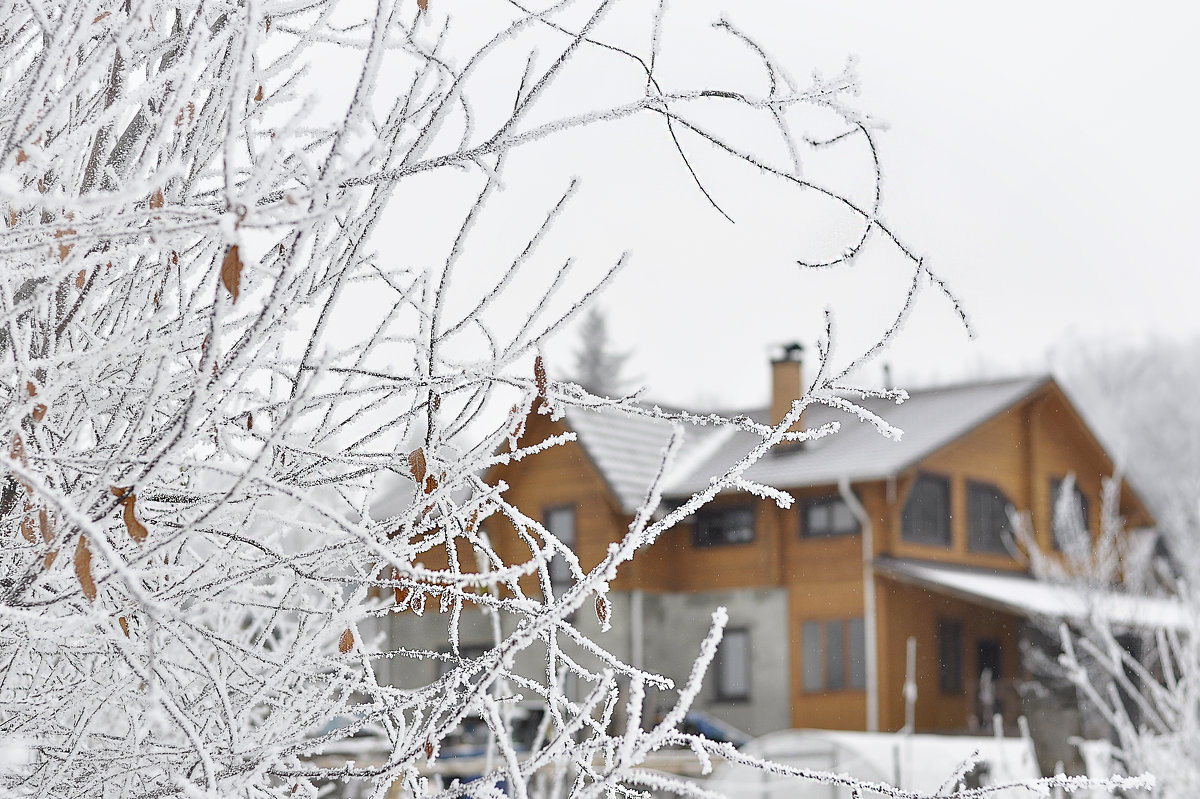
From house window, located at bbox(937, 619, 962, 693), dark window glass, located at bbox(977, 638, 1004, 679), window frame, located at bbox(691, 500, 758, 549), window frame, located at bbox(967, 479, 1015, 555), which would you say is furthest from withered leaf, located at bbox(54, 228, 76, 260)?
dark window glass, located at bbox(977, 638, 1004, 679)

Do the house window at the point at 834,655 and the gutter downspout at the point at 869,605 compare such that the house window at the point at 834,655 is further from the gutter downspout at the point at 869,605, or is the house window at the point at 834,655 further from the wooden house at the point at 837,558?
the gutter downspout at the point at 869,605

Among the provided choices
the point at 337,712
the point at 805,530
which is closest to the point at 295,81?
the point at 337,712

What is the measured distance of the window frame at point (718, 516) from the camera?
2425cm

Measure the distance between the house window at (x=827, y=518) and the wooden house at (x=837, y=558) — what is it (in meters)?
0.03

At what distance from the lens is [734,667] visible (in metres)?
24.2

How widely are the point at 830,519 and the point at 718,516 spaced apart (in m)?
2.05

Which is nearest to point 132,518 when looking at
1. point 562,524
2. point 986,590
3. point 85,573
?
point 85,573

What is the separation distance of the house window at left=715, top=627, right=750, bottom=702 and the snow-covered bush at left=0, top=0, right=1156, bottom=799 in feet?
72.8

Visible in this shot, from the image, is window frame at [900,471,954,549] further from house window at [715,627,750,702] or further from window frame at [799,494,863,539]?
house window at [715,627,750,702]

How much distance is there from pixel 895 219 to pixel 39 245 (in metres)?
1.16

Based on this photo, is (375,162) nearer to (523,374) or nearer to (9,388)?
(523,374)

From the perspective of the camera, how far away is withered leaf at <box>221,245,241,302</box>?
4.75ft

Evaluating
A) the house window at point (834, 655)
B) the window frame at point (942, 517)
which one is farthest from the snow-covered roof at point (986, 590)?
the house window at point (834, 655)

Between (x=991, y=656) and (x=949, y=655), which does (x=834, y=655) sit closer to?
(x=949, y=655)
